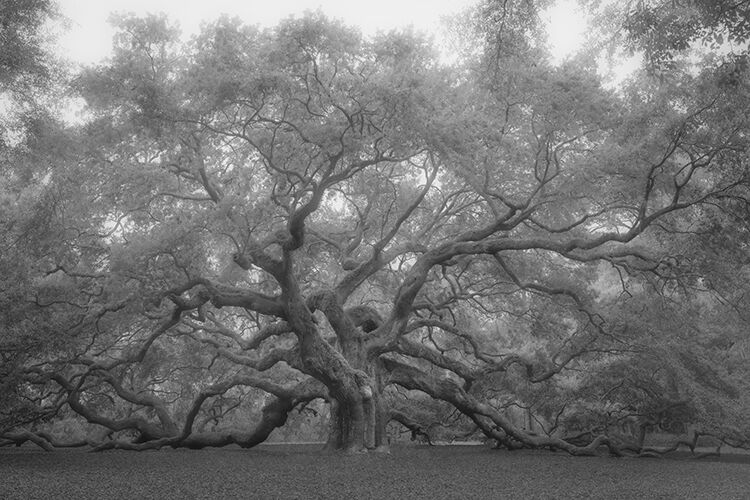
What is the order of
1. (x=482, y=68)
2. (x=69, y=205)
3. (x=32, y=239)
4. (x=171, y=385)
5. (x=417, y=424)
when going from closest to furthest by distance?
(x=482, y=68), (x=32, y=239), (x=69, y=205), (x=417, y=424), (x=171, y=385)

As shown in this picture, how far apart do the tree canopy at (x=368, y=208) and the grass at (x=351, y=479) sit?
218cm

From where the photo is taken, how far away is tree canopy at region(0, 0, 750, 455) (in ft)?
30.5

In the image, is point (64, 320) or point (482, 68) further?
point (64, 320)

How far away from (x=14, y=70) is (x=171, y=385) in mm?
17249

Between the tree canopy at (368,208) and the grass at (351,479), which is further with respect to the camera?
the tree canopy at (368,208)

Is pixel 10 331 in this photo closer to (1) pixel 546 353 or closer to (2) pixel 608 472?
(2) pixel 608 472

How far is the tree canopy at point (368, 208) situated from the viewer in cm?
929

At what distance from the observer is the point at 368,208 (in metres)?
13.5

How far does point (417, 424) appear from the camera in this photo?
16.5m

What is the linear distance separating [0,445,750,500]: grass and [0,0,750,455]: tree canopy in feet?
7.15

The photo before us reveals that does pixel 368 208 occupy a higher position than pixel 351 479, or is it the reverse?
pixel 368 208

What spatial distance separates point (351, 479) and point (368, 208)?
7301mm

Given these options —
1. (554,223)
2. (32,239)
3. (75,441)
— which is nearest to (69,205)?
(32,239)

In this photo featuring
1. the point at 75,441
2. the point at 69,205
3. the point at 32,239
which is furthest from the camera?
the point at 75,441
